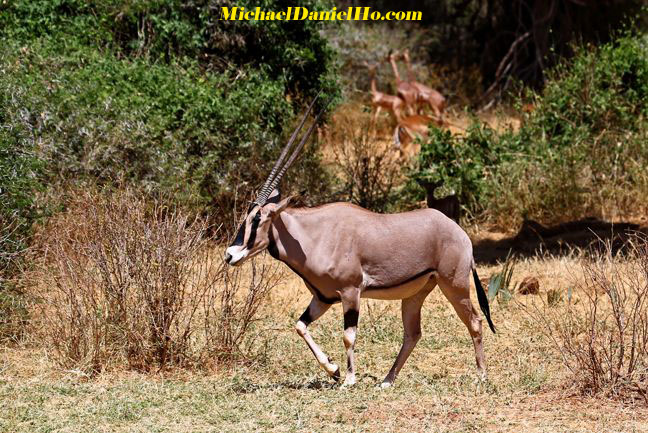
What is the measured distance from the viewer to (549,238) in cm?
1245

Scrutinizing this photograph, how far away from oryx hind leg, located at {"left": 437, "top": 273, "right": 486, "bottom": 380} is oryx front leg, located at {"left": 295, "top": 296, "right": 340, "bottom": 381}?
2.69ft

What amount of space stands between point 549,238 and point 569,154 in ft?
4.86

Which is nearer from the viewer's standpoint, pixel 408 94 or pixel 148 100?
pixel 148 100

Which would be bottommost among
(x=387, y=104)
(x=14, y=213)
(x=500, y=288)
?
(x=500, y=288)

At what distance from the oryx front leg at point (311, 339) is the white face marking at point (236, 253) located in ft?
1.82

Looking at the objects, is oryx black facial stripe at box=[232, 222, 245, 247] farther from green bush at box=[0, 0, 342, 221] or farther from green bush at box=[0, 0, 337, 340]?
green bush at box=[0, 0, 342, 221]

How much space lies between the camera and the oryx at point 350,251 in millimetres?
6727

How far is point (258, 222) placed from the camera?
263 inches

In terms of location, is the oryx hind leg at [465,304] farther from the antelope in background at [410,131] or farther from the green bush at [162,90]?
the antelope in background at [410,131]

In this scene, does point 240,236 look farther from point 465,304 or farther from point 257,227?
point 465,304

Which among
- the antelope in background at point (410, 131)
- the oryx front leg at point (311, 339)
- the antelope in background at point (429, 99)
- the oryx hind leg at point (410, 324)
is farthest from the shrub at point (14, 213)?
the antelope in background at point (429, 99)

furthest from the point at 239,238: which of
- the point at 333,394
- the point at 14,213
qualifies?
the point at 14,213

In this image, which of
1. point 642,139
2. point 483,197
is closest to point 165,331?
point 483,197

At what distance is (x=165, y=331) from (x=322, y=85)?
6.46 m
